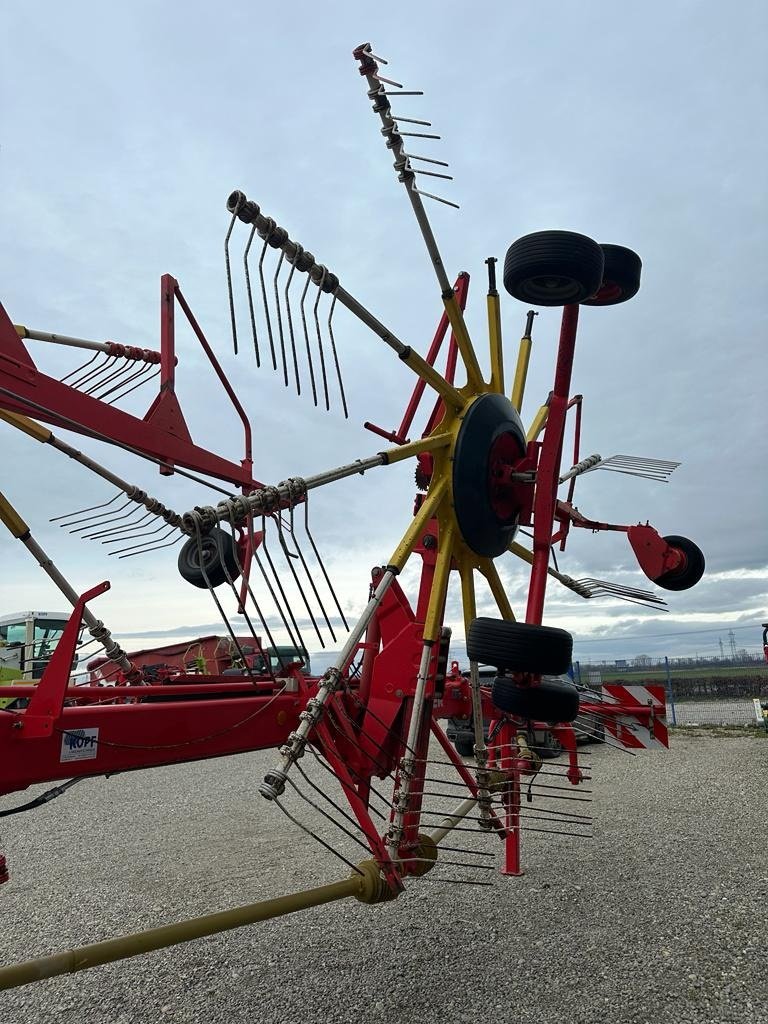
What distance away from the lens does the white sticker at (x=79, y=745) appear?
116 inches

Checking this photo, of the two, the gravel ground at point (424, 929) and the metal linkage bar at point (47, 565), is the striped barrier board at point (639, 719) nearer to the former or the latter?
the gravel ground at point (424, 929)

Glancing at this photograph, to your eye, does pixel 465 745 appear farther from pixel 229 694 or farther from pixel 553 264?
pixel 553 264

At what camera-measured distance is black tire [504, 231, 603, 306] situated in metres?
4.23

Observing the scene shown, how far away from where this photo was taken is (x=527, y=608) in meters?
4.66

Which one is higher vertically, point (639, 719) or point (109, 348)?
point (109, 348)

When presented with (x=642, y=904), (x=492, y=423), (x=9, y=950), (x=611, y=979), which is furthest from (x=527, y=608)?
(x=9, y=950)

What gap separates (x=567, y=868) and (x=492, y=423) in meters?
4.09

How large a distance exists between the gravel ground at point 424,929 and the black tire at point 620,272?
4.19 meters

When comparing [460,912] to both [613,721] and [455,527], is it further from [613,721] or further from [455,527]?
[455,527]

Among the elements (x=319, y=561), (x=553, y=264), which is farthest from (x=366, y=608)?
(x=553, y=264)

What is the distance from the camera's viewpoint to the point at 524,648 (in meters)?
3.71

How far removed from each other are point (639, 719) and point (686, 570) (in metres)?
1.29

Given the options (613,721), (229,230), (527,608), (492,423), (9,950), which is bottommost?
(9,950)

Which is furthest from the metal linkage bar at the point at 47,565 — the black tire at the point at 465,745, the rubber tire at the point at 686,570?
the black tire at the point at 465,745
